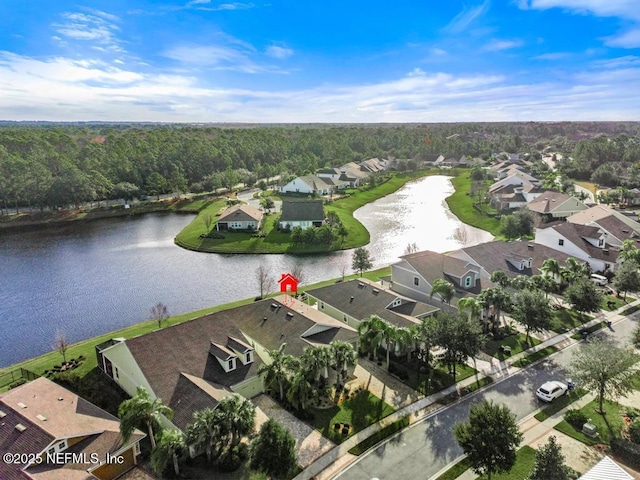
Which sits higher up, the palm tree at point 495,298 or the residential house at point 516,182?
the palm tree at point 495,298

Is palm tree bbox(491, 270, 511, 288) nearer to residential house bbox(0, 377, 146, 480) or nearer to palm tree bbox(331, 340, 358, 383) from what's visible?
Answer: palm tree bbox(331, 340, 358, 383)

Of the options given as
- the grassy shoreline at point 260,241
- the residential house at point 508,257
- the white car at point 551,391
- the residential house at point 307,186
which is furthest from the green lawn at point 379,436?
the residential house at point 307,186

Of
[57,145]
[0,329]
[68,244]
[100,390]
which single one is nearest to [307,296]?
[100,390]

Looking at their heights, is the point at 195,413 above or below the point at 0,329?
above

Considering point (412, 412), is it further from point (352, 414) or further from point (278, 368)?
point (278, 368)

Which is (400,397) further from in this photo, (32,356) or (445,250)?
(445,250)

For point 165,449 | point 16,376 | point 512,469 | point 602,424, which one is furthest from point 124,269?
point 602,424

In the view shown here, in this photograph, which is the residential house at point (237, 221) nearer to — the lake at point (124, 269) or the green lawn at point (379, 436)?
the lake at point (124, 269)

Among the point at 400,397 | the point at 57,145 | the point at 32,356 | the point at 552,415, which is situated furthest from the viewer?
the point at 57,145

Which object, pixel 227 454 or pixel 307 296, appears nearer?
pixel 227 454
